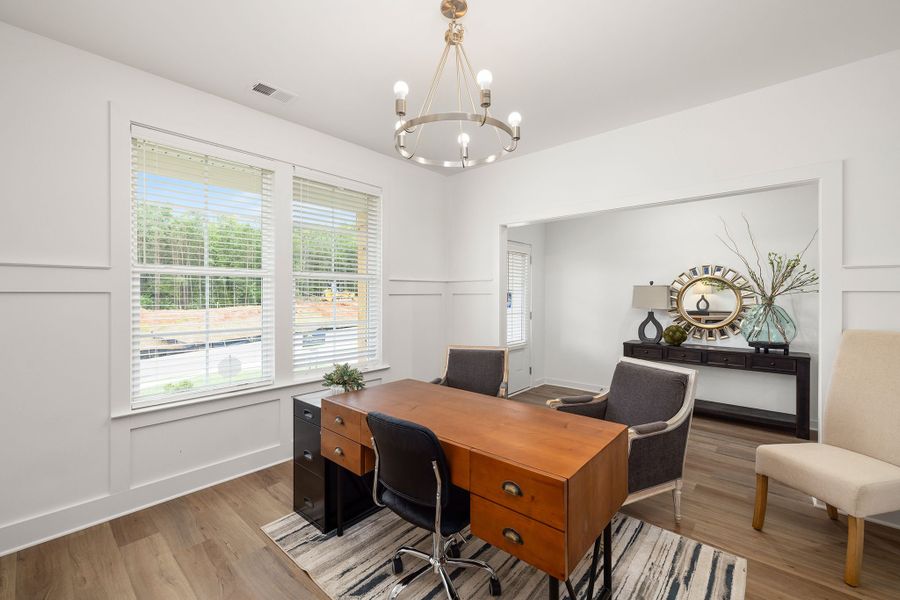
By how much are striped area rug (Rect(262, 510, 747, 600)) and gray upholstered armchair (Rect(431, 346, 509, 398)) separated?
3.69 feet

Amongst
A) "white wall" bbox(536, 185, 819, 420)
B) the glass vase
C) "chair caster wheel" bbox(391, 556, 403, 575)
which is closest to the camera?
"chair caster wheel" bbox(391, 556, 403, 575)

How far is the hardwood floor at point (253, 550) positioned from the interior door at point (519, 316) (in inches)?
106

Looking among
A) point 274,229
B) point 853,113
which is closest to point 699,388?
point 853,113

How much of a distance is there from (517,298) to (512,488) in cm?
412

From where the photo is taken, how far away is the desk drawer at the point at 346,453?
6.51ft

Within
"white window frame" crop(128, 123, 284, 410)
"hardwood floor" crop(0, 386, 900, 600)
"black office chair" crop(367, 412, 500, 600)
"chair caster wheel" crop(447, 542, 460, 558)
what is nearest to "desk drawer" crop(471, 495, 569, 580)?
"black office chair" crop(367, 412, 500, 600)

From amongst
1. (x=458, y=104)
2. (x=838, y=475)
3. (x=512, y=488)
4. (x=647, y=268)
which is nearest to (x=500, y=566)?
(x=512, y=488)

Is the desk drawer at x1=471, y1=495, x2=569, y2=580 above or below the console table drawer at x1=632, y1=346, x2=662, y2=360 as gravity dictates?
below

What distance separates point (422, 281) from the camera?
4.36m

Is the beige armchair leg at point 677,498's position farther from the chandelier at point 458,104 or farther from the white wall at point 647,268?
the white wall at point 647,268

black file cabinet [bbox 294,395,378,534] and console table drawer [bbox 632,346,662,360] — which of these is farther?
console table drawer [bbox 632,346,662,360]

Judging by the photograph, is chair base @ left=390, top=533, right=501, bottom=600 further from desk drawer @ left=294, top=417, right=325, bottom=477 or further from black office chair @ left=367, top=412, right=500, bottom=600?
desk drawer @ left=294, top=417, right=325, bottom=477

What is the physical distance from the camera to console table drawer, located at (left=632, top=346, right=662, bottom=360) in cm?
459

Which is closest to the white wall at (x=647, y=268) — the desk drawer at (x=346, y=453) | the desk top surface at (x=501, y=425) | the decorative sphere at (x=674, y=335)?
the decorative sphere at (x=674, y=335)
